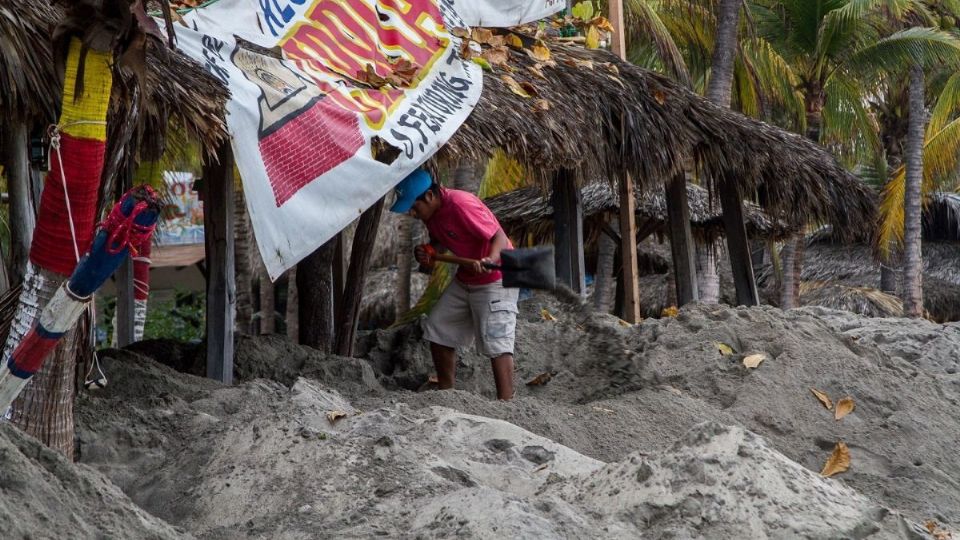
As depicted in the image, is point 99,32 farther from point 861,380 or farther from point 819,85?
point 819,85

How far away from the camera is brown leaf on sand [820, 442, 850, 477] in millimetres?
5578

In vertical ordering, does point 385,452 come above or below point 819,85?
below

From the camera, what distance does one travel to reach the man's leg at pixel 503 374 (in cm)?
663

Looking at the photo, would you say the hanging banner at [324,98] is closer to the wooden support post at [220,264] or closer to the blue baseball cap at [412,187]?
the blue baseball cap at [412,187]

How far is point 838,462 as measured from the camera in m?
5.65

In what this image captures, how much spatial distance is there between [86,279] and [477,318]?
3512 mm

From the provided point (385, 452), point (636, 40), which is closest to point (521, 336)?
point (385, 452)

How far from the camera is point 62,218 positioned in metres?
3.93

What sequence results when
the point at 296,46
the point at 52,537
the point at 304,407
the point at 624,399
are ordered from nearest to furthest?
the point at 52,537, the point at 304,407, the point at 624,399, the point at 296,46

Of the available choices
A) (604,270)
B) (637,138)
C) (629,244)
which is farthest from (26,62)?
(604,270)

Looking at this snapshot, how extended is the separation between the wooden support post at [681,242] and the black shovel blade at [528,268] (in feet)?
15.1

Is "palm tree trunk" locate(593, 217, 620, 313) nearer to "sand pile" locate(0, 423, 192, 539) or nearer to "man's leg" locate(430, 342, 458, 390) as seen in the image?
"man's leg" locate(430, 342, 458, 390)

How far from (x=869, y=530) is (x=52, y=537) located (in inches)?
93.4

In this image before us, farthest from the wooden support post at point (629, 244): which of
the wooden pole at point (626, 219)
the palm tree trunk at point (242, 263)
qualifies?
the palm tree trunk at point (242, 263)
